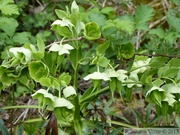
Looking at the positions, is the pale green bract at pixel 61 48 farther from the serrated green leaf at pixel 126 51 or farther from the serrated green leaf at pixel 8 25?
the serrated green leaf at pixel 8 25

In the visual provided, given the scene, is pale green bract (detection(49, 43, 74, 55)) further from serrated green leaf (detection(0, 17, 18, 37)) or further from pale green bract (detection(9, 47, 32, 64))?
serrated green leaf (detection(0, 17, 18, 37))

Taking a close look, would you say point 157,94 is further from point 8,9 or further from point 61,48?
point 8,9

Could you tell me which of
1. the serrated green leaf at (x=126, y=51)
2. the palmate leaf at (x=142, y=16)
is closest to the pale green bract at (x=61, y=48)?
the serrated green leaf at (x=126, y=51)

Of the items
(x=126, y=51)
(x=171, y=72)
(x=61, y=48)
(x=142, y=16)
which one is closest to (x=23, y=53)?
(x=61, y=48)

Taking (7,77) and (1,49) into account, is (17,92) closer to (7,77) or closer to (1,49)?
(1,49)

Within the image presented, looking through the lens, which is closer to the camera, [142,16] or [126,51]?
[126,51]

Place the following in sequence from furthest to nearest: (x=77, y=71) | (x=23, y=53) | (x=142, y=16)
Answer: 1. (x=142, y=16)
2. (x=77, y=71)
3. (x=23, y=53)

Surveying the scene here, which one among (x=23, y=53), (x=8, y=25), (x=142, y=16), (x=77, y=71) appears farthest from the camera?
(x=8, y=25)
